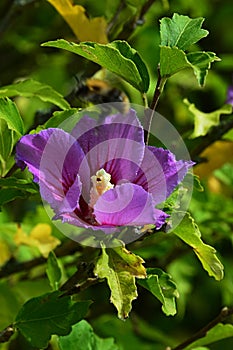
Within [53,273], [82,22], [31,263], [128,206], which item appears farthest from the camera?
[31,263]

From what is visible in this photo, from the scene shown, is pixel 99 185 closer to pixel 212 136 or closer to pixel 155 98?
pixel 155 98

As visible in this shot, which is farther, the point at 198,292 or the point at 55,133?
the point at 198,292

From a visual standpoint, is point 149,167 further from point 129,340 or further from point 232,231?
point 129,340

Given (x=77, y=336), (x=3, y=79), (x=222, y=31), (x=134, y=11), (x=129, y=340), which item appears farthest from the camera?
(x=222, y=31)

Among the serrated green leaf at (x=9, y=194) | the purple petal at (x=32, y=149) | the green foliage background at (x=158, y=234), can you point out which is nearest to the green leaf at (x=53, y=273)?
the green foliage background at (x=158, y=234)

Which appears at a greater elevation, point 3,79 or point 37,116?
point 37,116

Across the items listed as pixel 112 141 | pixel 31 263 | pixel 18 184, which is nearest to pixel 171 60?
pixel 112 141

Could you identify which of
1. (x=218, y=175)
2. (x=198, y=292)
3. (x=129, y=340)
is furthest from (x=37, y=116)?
(x=198, y=292)

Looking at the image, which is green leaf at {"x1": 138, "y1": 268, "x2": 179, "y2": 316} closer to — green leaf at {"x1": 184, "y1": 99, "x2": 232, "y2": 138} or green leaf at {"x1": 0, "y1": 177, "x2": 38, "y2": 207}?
green leaf at {"x1": 0, "y1": 177, "x2": 38, "y2": 207}
